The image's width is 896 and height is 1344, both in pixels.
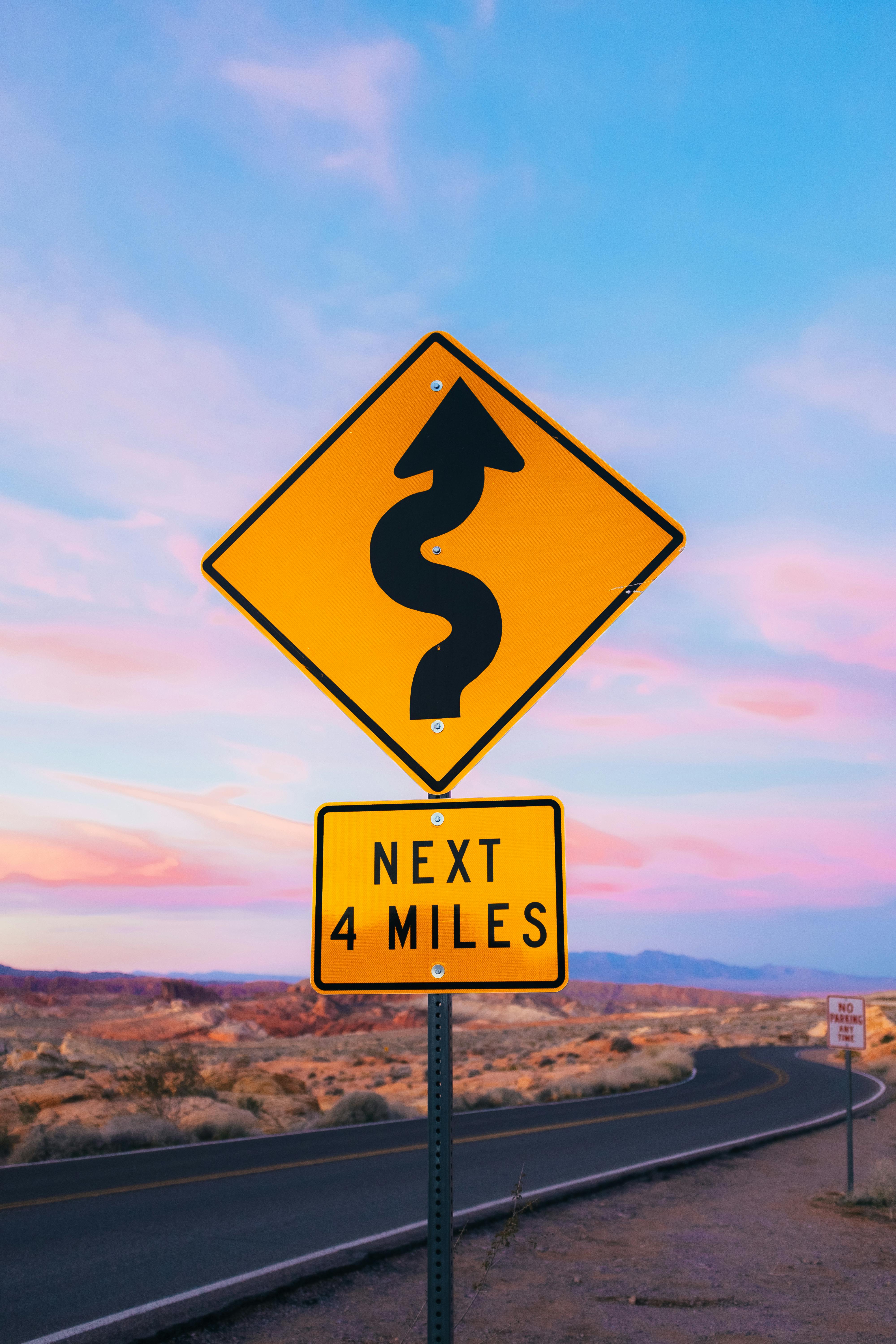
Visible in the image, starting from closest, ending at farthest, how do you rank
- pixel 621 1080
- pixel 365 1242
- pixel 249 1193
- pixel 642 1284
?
pixel 642 1284 < pixel 365 1242 < pixel 249 1193 < pixel 621 1080

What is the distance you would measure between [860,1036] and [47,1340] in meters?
10.2

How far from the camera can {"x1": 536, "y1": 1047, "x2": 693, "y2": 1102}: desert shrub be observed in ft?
86.2

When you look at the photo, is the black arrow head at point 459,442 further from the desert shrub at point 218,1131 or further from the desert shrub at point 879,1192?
the desert shrub at point 218,1131

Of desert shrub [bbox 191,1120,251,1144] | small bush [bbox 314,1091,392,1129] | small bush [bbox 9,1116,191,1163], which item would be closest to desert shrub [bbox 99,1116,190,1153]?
small bush [bbox 9,1116,191,1163]

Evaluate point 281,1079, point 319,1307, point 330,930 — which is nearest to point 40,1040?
point 281,1079

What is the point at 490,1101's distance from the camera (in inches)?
892

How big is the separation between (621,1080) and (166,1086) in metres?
14.0

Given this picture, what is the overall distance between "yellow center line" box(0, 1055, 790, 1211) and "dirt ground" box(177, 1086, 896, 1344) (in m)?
3.81

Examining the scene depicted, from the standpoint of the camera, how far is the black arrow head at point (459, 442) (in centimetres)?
272

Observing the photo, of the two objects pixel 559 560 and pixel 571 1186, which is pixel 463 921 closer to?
pixel 559 560

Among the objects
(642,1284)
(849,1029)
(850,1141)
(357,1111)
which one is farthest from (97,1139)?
(849,1029)

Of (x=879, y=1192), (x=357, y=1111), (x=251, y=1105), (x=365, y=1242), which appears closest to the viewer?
(x=365, y=1242)

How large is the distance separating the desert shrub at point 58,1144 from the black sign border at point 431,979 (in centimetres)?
1345

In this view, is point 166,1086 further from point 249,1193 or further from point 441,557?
point 441,557
